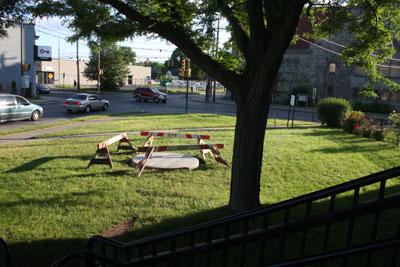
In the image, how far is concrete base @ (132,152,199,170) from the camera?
8.76 m

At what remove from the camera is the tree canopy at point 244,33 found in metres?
5.18

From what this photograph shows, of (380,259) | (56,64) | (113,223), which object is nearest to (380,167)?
(380,259)

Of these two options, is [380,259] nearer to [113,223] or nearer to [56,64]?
[113,223]

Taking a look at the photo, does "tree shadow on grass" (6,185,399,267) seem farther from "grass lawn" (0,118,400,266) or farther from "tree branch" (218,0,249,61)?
"tree branch" (218,0,249,61)

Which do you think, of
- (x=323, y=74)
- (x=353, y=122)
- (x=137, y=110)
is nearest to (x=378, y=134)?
(x=353, y=122)

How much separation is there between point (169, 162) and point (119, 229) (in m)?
4.04

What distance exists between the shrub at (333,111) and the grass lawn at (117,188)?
6672 millimetres

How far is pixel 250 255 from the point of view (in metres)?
4.34

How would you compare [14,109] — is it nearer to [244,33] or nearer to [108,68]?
[244,33]

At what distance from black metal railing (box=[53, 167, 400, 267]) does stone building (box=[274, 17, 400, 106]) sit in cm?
3717

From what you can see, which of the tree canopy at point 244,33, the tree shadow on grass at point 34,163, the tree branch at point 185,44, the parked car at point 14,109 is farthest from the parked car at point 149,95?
the tree branch at point 185,44

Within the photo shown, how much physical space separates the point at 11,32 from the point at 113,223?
1471 inches

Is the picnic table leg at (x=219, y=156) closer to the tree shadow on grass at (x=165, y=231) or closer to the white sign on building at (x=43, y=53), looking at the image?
the tree shadow on grass at (x=165, y=231)

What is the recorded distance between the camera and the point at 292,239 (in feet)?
15.6
